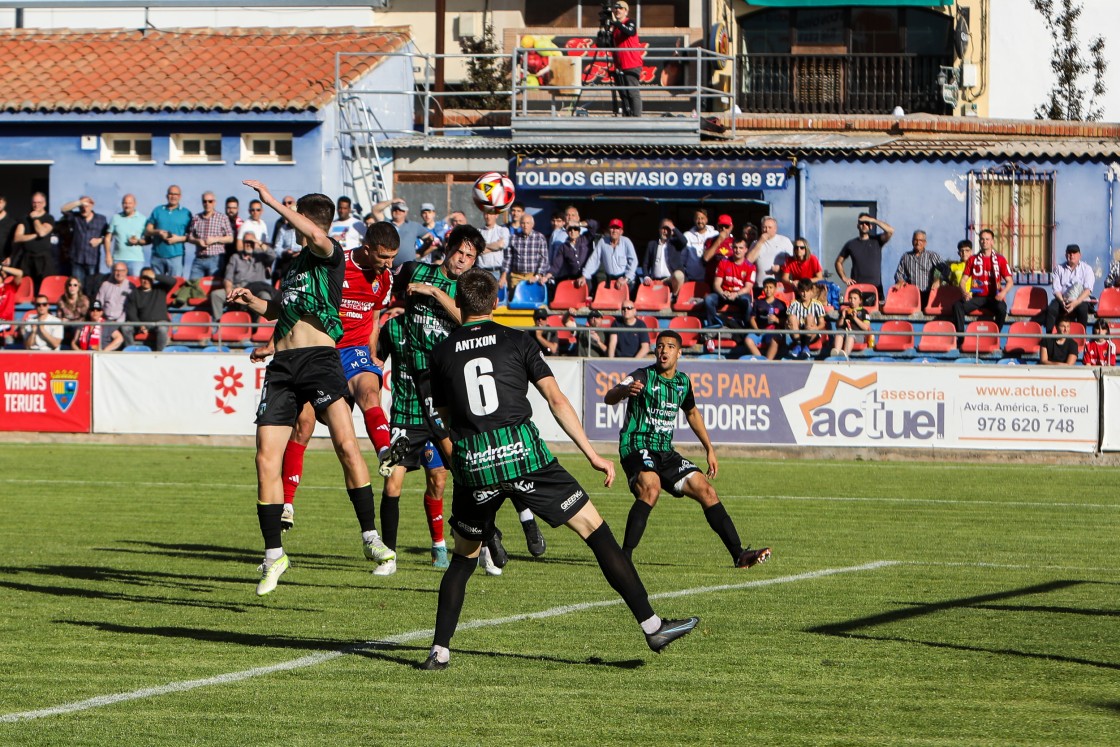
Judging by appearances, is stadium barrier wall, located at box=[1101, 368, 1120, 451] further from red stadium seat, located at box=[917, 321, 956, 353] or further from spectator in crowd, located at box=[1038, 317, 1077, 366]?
red stadium seat, located at box=[917, 321, 956, 353]

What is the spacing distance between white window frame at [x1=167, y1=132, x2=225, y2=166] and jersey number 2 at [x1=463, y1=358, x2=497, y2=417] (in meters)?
25.8

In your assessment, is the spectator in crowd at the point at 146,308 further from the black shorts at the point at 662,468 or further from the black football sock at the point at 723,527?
the black football sock at the point at 723,527

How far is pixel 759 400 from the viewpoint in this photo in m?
22.4

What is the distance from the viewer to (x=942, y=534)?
1414 centimetres

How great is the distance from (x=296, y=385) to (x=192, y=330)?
16.3 m

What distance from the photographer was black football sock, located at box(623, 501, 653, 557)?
37.9ft

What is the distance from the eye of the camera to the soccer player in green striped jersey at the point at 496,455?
291 inches

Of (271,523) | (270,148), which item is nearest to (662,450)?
(271,523)

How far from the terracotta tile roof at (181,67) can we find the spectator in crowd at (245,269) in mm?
5369

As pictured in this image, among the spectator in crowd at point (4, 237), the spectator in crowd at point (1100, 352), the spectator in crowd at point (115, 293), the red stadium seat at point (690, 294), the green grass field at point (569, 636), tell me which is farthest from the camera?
the spectator in crowd at point (4, 237)

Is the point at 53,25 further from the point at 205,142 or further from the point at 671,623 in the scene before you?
the point at 671,623

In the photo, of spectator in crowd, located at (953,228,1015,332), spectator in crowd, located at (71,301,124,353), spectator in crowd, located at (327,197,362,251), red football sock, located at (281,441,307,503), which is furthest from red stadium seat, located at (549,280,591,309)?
red football sock, located at (281,441,307,503)

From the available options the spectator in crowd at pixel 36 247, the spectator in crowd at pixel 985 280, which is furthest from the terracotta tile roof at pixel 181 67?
the spectator in crowd at pixel 985 280

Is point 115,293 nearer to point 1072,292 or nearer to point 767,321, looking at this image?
point 767,321
